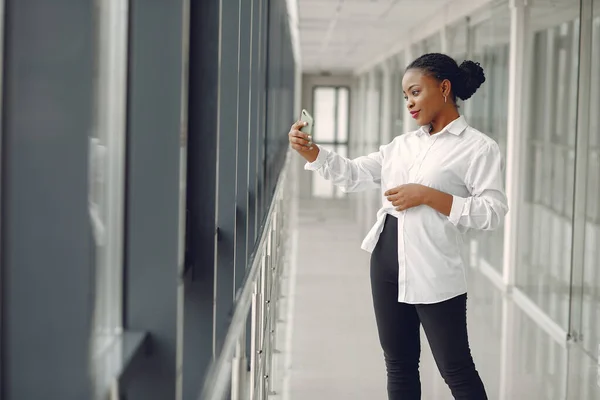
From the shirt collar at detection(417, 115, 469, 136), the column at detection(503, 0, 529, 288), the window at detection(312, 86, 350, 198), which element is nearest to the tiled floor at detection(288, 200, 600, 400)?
the column at detection(503, 0, 529, 288)

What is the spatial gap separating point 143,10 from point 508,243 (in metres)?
6.31

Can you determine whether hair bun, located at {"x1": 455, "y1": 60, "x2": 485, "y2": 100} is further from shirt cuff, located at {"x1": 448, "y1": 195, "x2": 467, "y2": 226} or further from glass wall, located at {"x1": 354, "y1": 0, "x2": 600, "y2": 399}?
glass wall, located at {"x1": 354, "y1": 0, "x2": 600, "y2": 399}

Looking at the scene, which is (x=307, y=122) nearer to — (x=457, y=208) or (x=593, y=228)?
(x=457, y=208)

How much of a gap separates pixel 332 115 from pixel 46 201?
109 feet

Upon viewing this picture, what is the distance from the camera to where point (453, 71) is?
313 cm

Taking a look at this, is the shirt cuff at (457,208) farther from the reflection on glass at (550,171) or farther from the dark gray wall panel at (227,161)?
the reflection on glass at (550,171)

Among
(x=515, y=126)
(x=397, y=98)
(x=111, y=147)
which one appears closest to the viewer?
(x=111, y=147)

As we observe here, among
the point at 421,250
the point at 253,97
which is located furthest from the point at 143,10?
the point at 253,97

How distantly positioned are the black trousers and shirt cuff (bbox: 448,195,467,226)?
0.24 metres

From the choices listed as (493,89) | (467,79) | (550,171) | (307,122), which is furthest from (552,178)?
(307,122)

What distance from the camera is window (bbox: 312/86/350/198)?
33.7 metres

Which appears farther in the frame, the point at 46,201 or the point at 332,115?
the point at 332,115

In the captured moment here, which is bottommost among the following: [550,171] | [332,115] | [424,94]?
[550,171]

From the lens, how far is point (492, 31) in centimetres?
842
